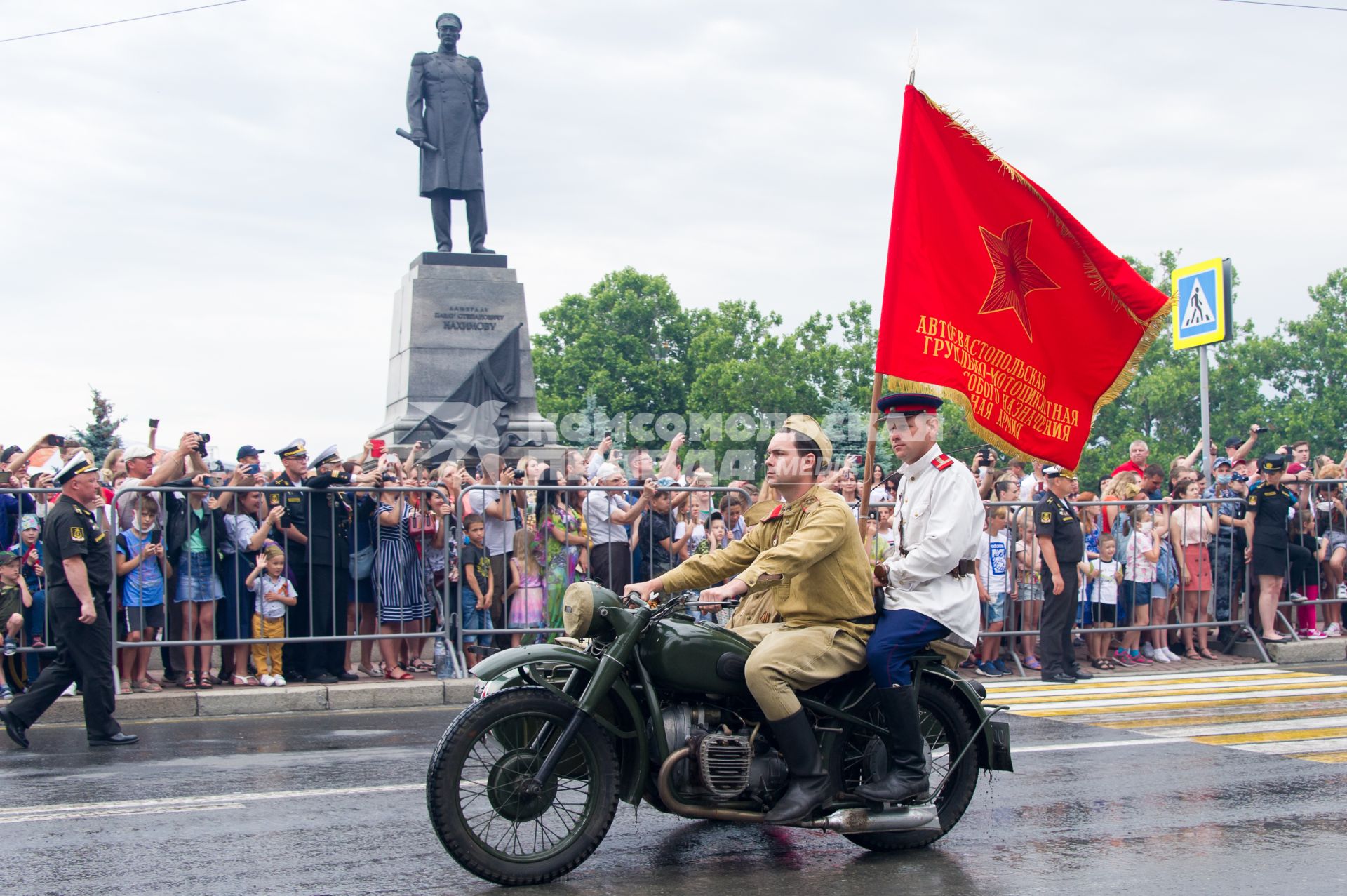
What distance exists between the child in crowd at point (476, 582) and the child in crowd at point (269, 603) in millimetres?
1440

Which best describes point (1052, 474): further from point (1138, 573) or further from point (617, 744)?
point (617, 744)

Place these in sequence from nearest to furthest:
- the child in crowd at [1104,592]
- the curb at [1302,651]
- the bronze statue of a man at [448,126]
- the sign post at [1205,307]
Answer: the child in crowd at [1104,592]
the curb at [1302,651]
the sign post at [1205,307]
the bronze statue of a man at [448,126]

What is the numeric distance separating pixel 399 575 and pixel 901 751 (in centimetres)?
Result: 657

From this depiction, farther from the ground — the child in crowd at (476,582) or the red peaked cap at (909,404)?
the red peaked cap at (909,404)

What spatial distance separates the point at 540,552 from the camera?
38.4 ft

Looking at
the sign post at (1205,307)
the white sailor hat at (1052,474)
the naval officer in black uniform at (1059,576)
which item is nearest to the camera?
the naval officer in black uniform at (1059,576)

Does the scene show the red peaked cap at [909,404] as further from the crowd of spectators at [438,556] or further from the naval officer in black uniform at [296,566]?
the naval officer in black uniform at [296,566]

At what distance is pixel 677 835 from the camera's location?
242 inches

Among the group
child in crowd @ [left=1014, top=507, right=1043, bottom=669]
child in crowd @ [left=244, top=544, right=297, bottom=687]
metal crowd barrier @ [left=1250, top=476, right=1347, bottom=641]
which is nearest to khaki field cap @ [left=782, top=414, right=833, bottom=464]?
child in crowd @ [left=244, top=544, right=297, bottom=687]

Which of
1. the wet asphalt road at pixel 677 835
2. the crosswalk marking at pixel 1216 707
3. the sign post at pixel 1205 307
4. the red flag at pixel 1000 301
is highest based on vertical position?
the sign post at pixel 1205 307

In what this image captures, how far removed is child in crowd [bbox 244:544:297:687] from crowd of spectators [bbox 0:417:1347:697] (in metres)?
0.01

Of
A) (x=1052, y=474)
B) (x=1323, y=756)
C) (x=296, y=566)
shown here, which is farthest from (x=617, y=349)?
(x=1323, y=756)

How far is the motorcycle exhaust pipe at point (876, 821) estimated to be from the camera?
5527 millimetres

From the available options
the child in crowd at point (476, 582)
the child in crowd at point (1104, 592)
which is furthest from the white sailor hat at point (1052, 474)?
the child in crowd at point (476, 582)
